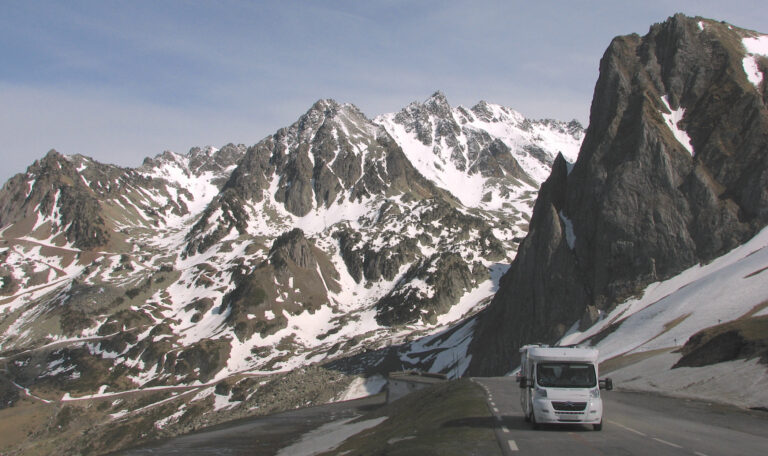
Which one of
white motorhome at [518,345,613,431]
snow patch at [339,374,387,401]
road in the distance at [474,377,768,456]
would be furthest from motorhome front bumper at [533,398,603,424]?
snow patch at [339,374,387,401]

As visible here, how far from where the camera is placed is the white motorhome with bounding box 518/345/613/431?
80.7 ft

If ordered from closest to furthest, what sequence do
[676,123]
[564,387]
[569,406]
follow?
[569,406] < [564,387] < [676,123]

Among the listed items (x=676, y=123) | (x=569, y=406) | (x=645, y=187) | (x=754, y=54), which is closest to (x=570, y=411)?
(x=569, y=406)

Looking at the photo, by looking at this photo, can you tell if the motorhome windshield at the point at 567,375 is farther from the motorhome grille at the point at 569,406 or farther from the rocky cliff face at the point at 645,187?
the rocky cliff face at the point at 645,187

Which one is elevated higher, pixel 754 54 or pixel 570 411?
pixel 754 54

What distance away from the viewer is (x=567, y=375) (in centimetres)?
2528

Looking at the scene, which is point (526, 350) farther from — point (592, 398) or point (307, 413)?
point (307, 413)

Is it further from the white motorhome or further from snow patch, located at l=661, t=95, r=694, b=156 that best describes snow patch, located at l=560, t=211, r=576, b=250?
the white motorhome

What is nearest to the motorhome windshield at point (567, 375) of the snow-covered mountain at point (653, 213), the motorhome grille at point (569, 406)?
the motorhome grille at point (569, 406)

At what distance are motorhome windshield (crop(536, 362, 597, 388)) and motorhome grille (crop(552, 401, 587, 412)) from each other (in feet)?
2.49

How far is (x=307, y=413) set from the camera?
128000 millimetres

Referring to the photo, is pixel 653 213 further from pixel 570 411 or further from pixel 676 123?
pixel 570 411

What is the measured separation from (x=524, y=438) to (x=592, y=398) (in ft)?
12.0

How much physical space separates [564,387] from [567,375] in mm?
595
